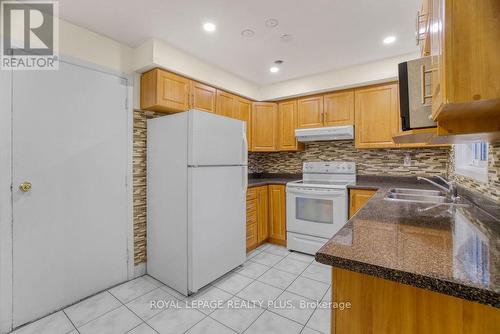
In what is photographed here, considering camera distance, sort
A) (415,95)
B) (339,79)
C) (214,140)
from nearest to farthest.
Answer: (415,95), (214,140), (339,79)

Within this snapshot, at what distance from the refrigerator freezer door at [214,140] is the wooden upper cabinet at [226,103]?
590mm

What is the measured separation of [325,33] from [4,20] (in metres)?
2.59

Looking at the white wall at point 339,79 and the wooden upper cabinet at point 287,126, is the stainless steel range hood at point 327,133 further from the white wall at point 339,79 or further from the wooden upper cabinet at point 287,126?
the white wall at point 339,79

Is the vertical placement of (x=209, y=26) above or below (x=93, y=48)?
above

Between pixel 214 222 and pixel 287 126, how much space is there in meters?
1.99

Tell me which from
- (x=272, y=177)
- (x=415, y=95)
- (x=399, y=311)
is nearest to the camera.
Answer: (x=399, y=311)

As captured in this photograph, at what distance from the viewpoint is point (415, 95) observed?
1027 millimetres

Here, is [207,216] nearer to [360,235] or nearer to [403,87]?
[360,235]

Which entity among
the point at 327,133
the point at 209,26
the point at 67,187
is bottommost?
the point at 67,187

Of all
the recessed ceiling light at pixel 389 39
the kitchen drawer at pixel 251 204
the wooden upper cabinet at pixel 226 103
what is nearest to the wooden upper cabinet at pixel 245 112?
the wooden upper cabinet at pixel 226 103

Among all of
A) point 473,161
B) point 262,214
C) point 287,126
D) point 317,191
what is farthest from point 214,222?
point 473,161

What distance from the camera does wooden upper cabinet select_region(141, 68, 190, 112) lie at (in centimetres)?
230

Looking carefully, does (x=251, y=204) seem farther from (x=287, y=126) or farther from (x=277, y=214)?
(x=287, y=126)

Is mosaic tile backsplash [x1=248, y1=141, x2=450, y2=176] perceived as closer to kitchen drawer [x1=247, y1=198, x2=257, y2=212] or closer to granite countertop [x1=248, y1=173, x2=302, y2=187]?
granite countertop [x1=248, y1=173, x2=302, y2=187]
